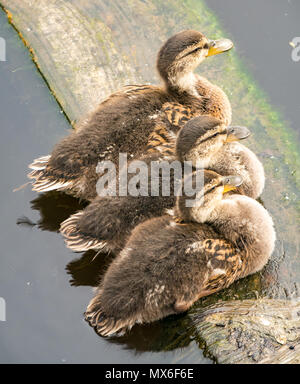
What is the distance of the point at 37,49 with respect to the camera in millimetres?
4473

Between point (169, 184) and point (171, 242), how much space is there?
15.3 inches

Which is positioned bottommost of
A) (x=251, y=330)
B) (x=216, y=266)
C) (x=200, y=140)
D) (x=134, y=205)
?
(x=251, y=330)

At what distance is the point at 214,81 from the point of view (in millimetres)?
4434

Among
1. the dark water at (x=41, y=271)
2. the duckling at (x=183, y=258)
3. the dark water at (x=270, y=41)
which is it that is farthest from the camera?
the dark water at (x=270, y=41)

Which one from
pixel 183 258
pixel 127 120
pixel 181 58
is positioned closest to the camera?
pixel 183 258

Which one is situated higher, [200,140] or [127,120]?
[127,120]

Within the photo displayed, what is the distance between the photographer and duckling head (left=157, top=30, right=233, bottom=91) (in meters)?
3.85

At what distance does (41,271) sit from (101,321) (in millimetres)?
547

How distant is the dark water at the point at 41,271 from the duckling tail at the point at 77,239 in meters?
0.16

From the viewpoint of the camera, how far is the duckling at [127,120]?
11.7 ft

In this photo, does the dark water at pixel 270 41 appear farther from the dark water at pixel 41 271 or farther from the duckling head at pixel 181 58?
the dark water at pixel 41 271

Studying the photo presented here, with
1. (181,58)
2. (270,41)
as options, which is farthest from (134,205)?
(270,41)

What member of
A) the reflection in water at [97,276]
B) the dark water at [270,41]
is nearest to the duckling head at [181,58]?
the dark water at [270,41]

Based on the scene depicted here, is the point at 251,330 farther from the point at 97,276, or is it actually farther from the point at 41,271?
the point at 41,271
